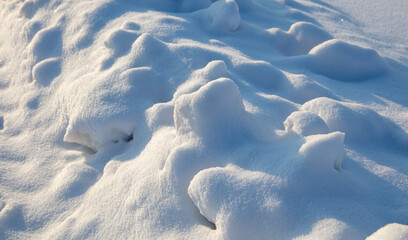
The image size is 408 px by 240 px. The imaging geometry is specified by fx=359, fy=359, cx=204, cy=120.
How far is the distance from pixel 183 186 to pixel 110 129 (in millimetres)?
678

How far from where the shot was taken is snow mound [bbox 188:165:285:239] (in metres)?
1.35

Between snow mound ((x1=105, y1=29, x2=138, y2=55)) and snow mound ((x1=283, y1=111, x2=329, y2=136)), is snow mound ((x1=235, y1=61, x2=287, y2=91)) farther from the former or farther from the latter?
snow mound ((x1=105, y1=29, x2=138, y2=55))

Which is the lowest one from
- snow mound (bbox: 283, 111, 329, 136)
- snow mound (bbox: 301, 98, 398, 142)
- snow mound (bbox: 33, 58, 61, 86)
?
snow mound (bbox: 33, 58, 61, 86)

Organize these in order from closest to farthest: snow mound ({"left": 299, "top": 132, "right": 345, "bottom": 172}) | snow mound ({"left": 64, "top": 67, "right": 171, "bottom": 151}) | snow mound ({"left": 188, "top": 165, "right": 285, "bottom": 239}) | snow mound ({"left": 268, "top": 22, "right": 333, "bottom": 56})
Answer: snow mound ({"left": 188, "top": 165, "right": 285, "bottom": 239})
snow mound ({"left": 299, "top": 132, "right": 345, "bottom": 172})
snow mound ({"left": 64, "top": 67, "right": 171, "bottom": 151})
snow mound ({"left": 268, "top": 22, "right": 333, "bottom": 56})

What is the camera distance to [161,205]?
160cm

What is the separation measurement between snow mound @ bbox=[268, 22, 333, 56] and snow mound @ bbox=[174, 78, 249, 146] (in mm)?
1333

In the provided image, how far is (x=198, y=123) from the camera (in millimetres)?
1676

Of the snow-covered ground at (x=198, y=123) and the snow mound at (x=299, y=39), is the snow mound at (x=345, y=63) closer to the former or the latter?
the snow-covered ground at (x=198, y=123)

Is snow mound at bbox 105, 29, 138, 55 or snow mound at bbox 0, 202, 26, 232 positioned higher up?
snow mound at bbox 105, 29, 138, 55

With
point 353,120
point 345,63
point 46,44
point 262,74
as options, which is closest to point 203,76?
point 262,74

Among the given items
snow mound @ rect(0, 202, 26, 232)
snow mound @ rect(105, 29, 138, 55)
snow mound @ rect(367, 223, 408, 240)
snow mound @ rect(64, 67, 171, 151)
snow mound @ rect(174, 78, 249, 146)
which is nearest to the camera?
snow mound @ rect(367, 223, 408, 240)

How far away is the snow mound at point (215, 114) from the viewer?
166 cm

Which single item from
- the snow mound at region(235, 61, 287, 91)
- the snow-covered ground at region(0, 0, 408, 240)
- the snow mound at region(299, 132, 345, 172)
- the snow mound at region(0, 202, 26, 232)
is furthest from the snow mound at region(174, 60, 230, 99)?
the snow mound at region(0, 202, 26, 232)

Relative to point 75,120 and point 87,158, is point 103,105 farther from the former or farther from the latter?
point 87,158
